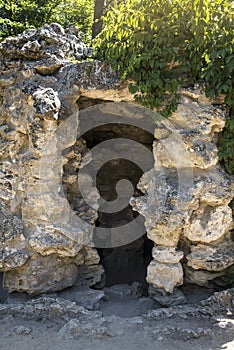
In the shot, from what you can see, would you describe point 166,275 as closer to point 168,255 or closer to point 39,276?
point 168,255

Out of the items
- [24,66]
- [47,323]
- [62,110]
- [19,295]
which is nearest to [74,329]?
[47,323]

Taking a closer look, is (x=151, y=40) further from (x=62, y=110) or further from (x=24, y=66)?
(x=24, y=66)

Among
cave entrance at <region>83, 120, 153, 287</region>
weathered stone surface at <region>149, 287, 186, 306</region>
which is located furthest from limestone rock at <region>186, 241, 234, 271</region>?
cave entrance at <region>83, 120, 153, 287</region>

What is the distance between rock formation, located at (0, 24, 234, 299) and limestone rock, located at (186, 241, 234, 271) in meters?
0.01

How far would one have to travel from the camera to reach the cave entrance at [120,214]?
679 cm

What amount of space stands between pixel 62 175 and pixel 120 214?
6.64ft

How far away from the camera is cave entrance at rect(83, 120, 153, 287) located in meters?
6.79

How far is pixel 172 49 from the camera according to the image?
15.6ft

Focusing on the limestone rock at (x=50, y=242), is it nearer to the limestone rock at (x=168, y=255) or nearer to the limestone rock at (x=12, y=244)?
the limestone rock at (x=12, y=244)

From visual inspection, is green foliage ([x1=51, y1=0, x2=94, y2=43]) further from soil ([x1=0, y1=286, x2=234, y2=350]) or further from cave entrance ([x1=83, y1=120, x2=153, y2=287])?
soil ([x1=0, y1=286, x2=234, y2=350])

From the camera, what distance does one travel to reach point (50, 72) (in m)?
5.43

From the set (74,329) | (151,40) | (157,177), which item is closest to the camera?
(74,329)

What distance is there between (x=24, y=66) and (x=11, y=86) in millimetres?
366

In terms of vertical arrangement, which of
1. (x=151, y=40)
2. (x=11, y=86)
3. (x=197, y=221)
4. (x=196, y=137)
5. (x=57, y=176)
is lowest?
(x=197, y=221)
